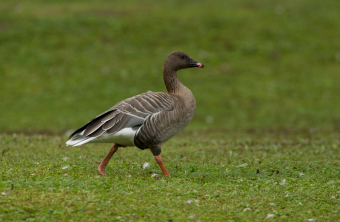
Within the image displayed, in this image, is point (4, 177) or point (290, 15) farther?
point (290, 15)

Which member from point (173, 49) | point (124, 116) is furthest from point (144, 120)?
point (173, 49)

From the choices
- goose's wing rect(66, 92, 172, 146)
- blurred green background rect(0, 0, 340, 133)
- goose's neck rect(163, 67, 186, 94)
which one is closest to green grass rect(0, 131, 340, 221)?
goose's wing rect(66, 92, 172, 146)

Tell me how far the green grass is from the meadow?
0.09 ft

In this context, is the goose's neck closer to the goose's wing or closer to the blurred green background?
the goose's wing

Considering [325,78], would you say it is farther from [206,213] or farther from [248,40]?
[206,213]

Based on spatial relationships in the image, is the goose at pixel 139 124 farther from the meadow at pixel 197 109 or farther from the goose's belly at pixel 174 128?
the meadow at pixel 197 109

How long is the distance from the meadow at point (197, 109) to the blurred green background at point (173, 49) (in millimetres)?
87

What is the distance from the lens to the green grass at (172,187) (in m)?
6.09

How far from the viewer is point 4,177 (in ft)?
24.0

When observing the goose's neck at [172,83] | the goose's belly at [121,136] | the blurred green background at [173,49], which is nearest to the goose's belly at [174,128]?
the goose's belly at [121,136]

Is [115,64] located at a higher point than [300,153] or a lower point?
higher

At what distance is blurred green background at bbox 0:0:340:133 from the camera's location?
20297 mm

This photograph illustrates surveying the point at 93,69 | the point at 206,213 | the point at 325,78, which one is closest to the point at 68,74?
the point at 93,69

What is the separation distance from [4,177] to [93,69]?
16565 millimetres
